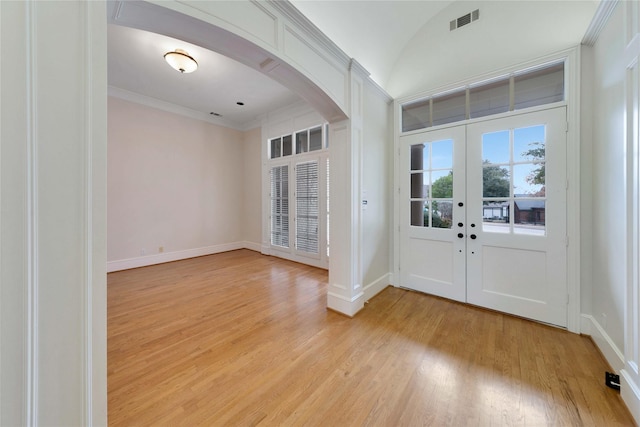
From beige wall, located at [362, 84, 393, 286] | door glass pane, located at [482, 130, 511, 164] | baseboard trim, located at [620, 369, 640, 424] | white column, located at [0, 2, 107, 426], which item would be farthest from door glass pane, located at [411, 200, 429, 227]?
white column, located at [0, 2, 107, 426]

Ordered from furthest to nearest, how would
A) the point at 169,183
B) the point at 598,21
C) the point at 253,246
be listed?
the point at 253,246, the point at 169,183, the point at 598,21

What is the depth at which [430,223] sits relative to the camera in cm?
319

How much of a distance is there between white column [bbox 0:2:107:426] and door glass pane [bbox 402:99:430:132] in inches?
130

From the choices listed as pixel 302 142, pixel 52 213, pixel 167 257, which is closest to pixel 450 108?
pixel 302 142

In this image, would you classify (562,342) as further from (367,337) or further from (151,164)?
(151,164)

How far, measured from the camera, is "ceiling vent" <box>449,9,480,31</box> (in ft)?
9.16

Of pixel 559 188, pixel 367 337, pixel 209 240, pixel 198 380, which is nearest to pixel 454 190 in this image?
pixel 559 188

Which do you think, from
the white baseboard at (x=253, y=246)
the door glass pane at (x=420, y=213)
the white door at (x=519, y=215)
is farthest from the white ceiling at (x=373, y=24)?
the white baseboard at (x=253, y=246)

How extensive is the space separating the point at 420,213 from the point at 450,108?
143cm

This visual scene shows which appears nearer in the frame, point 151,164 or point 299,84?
point 299,84

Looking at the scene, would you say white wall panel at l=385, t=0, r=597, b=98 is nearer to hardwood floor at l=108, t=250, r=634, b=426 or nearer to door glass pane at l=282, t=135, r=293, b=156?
door glass pane at l=282, t=135, r=293, b=156

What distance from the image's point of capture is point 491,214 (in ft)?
9.02

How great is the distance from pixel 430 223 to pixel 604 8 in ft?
7.68

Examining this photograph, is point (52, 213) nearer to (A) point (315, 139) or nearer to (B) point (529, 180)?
(B) point (529, 180)
